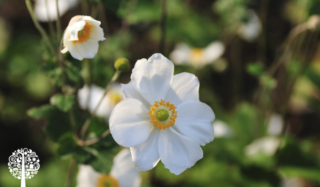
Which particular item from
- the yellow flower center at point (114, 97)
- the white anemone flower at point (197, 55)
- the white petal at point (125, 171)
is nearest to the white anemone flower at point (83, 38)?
the white petal at point (125, 171)

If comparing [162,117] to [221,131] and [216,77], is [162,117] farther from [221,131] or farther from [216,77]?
[216,77]

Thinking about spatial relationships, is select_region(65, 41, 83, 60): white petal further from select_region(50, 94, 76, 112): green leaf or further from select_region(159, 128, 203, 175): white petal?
select_region(159, 128, 203, 175): white petal

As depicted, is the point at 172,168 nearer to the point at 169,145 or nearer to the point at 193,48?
the point at 169,145

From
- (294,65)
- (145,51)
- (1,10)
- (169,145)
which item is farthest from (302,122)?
(1,10)

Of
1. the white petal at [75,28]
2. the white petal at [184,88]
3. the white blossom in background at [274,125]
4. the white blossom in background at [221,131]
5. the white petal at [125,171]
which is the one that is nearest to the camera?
the white petal at [75,28]

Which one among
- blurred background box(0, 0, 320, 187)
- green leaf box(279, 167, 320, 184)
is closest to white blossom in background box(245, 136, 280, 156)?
blurred background box(0, 0, 320, 187)

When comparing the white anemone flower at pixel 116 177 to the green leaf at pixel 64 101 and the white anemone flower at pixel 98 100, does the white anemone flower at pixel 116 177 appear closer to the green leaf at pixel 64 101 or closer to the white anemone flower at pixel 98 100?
the white anemone flower at pixel 98 100
